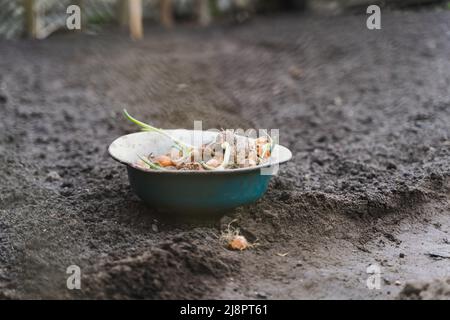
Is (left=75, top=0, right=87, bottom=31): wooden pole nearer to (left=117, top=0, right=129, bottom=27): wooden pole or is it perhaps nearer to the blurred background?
the blurred background

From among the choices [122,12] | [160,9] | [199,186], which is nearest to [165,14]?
[160,9]

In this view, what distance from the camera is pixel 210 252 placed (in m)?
3.28

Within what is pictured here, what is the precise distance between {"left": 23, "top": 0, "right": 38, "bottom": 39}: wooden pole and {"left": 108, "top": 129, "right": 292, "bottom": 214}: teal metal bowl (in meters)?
6.30

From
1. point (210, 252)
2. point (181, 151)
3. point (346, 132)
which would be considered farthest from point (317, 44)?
point (210, 252)

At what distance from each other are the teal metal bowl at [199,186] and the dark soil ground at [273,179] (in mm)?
139

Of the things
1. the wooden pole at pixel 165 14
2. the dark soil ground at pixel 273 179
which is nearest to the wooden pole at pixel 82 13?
the dark soil ground at pixel 273 179

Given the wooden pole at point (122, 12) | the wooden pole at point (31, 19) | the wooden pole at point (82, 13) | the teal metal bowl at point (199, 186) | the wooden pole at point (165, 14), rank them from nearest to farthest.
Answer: the teal metal bowl at point (199, 186) → the wooden pole at point (31, 19) → the wooden pole at point (82, 13) → the wooden pole at point (122, 12) → the wooden pole at point (165, 14)

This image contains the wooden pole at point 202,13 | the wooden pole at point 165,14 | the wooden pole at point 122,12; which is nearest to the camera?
the wooden pole at point 122,12

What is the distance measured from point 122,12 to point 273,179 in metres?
6.91

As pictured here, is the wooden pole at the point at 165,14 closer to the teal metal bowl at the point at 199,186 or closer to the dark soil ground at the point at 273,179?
the dark soil ground at the point at 273,179

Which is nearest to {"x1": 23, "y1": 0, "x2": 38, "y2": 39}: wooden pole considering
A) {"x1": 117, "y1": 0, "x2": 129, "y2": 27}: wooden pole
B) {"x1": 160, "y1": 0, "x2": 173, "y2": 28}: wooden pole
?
{"x1": 117, "y1": 0, "x2": 129, "y2": 27}: wooden pole

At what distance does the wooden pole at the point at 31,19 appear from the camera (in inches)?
366

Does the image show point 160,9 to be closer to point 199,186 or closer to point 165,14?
point 165,14

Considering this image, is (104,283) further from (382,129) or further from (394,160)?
(382,129)
